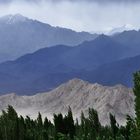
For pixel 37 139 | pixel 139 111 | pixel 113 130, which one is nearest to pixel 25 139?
pixel 37 139

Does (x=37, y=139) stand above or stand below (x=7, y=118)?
below

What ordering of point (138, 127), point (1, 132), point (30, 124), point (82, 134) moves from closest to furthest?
1. point (138, 127)
2. point (1, 132)
3. point (82, 134)
4. point (30, 124)

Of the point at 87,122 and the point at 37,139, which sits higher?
the point at 87,122


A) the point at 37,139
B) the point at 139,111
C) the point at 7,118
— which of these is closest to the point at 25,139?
the point at 37,139

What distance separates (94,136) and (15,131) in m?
12.9

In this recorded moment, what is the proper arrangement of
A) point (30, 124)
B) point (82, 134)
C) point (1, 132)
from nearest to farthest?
point (1, 132)
point (82, 134)
point (30, 124)

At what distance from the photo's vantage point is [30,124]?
9600 cm

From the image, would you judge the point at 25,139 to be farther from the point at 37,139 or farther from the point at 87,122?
the point at 87,122

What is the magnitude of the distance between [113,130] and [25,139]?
78.9 ft

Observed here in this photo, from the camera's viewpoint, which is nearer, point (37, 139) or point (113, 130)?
point (37, 139)

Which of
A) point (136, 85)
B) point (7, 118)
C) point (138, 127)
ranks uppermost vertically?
point (7, 118)

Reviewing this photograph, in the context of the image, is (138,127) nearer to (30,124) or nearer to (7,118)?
(7,118)

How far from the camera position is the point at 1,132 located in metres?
68.7

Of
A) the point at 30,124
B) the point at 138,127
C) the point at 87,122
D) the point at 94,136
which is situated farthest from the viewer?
the point at 30,124
